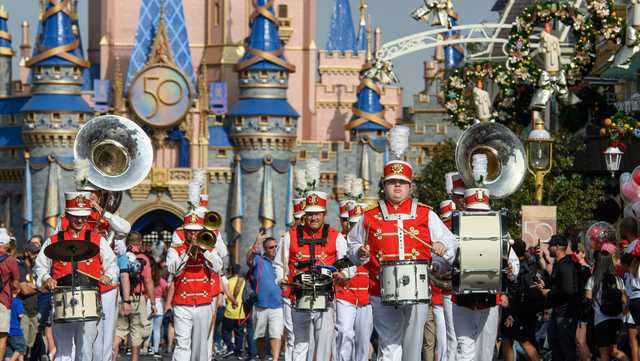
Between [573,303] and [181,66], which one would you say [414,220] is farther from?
[181,66]

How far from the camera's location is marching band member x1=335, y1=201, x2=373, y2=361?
18781mm

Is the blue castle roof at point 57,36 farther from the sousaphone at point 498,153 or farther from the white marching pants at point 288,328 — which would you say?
the sousaphone at point 498,153

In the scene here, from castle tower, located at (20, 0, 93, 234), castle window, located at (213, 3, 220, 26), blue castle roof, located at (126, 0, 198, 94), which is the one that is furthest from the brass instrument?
castle window, located at (213, 3, 220, 26)

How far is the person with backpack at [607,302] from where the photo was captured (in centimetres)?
1767

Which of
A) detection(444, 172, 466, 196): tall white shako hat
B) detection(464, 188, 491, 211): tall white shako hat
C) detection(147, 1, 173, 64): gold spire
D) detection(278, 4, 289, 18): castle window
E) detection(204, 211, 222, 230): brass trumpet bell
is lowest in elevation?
detection(204, 211, 222, 230): brass trumpet bell

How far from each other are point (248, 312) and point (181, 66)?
49.7 meters

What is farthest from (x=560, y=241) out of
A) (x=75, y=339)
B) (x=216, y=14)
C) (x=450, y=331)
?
(x=216, y=14)

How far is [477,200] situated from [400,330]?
1.26 metres

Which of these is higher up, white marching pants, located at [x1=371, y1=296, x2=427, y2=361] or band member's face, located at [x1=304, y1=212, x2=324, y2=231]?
band member's face, located at [x1=304, y1=212, x2=324, y2=231]

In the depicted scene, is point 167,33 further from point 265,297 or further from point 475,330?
point 475,330

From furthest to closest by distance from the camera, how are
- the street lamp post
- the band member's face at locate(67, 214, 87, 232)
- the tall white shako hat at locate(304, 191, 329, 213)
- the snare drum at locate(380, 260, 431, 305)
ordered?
the street lamp post
the tall white shako hat at locate(304, 191, 329, 213)
the band member's face at locate(67, 214, 87, 232)
the snare drum at locate(380, 260, 431, 305)

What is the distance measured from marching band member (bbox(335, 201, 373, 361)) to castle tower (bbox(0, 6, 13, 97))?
62.7 meters

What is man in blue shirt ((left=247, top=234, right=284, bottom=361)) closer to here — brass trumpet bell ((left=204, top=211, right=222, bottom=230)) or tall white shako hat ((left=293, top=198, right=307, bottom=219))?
tall white shako hat ((left=293, top=198, right=307, bottom=219))

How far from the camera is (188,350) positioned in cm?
1847
